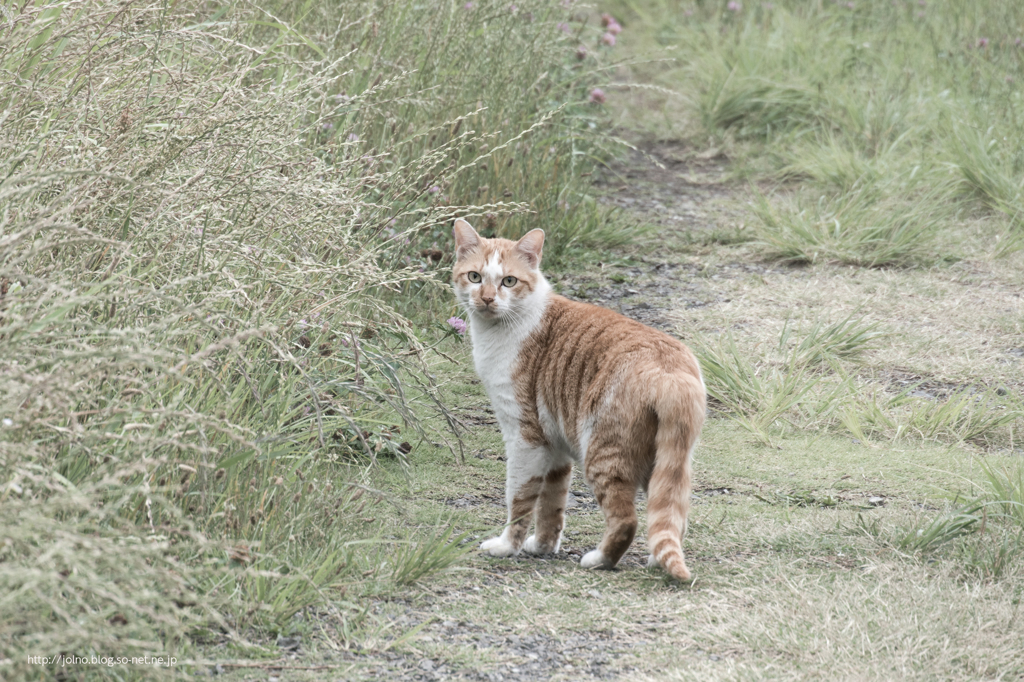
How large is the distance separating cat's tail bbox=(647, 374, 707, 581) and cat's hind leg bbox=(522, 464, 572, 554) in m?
0.41

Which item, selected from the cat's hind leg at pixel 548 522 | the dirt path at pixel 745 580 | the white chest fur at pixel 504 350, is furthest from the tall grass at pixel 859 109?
the cat's hind leg at pixel 548 522

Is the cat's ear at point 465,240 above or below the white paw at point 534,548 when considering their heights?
above

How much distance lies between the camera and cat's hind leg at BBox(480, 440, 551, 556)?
9.90 feet

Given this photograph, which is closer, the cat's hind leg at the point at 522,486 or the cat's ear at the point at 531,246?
the cat's hind leg at the point at 522,486

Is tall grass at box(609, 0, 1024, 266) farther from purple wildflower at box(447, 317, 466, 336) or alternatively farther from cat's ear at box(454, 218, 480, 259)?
cat's ear at box(454, 218, 480, 259)

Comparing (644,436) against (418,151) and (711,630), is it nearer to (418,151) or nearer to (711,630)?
(711,630)

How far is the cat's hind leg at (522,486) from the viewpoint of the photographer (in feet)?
9.90

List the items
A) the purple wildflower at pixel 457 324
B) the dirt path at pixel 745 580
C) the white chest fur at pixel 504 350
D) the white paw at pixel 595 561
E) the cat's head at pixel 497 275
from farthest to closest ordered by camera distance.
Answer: the purple wildflower at pixel 457 324 < the cat's head at pixel 497 275 < the white chest fur at pixel 504 350 < the white paw at pixel 595 561 < the dirt path at pixel 745 580

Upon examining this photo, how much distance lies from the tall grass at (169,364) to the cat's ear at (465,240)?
1.16 feet

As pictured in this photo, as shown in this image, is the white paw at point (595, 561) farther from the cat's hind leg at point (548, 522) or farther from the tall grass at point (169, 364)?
the tall grass at point (169, 364)

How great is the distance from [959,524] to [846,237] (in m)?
3.04

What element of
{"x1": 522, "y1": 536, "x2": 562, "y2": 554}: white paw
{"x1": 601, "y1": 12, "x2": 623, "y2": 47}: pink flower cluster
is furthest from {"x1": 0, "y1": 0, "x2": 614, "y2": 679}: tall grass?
{"x1": 601, "y1": 12, "x2": 623, "y2": 47}: pink flower cluster

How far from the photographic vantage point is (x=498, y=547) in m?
3.00

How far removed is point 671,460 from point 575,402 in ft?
1.42
